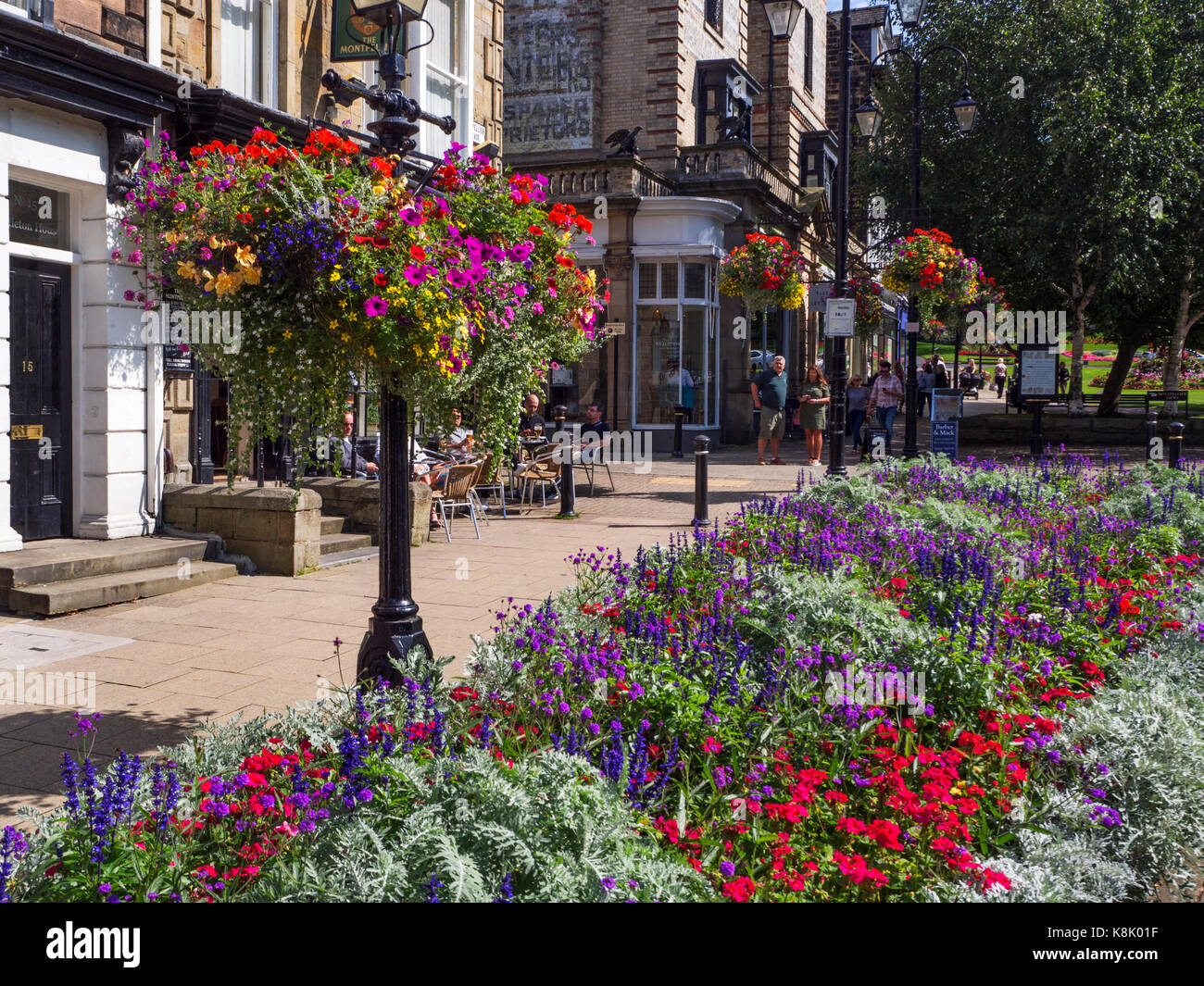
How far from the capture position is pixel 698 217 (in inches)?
967

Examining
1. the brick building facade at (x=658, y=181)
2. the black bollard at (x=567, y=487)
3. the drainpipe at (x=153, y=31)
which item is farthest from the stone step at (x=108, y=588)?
the brick building facade at (x=658, y=181)

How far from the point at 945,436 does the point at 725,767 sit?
48.9ft

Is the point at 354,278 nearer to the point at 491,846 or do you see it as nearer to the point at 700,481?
the point at 491,846

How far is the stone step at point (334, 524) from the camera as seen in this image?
11.2 m

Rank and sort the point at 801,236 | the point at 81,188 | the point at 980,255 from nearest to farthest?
the point at 81,188
the point at 980,255
the point at 801,236

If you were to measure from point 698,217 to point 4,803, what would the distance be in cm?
2201

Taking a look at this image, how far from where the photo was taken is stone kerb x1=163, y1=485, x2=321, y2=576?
9.66 m

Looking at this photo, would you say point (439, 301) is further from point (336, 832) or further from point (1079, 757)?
point (1079, 757)

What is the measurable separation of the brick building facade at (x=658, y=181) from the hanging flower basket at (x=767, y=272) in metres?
6.28

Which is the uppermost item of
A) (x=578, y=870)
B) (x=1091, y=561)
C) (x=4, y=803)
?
(x=1091, y=561)

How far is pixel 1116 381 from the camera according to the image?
96.9ft

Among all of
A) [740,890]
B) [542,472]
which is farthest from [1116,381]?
[740,890]
